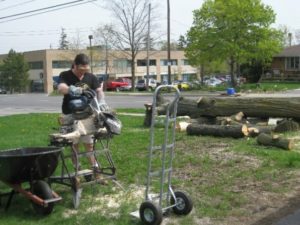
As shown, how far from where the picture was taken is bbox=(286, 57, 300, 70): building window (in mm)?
62969

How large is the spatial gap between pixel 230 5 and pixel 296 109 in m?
31.4

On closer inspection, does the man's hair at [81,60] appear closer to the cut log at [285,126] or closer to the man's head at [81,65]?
the man's head at [81,65]

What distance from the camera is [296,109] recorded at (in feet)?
40.8

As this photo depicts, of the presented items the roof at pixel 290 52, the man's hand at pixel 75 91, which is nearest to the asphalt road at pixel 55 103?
the man's hand at pixel 75 91

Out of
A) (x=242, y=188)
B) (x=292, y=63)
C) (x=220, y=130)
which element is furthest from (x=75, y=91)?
(x=292, y=63)

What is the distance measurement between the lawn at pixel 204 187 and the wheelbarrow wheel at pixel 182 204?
0.07 m

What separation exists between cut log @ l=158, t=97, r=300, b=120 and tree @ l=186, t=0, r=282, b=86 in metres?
29.1

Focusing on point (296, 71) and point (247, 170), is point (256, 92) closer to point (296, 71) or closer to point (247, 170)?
point (296, 71)

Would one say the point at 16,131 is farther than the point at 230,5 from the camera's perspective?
No

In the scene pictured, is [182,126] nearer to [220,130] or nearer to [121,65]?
[220,130]

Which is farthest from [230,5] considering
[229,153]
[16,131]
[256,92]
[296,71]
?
[229,153]

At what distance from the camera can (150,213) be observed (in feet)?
17.3

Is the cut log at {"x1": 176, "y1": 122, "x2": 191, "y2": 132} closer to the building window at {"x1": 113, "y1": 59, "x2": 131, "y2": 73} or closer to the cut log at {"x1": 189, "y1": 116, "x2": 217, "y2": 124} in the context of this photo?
the cut log at {"x1": 189, "y1": 116, "x2": 217, "y2": 124}

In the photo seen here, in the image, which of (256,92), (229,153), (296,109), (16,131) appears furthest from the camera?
(256,92)
